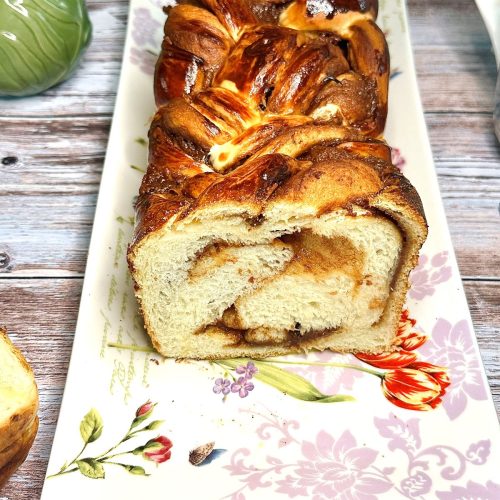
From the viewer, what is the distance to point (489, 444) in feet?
6.56

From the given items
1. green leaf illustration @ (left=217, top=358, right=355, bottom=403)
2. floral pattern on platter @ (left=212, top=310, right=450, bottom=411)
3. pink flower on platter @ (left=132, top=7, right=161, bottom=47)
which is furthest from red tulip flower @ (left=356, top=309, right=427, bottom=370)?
pink flower on platter @ (left=132, top=7, right=161, bottom=47)

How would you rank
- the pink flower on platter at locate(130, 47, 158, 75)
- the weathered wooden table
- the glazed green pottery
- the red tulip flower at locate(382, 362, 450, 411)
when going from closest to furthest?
the red tulip flower at locate(382, 362, 450, 411), the weathered wooden table, the glazed green pottery, the pink flower on platter at locate(130, 47, 158, 75)

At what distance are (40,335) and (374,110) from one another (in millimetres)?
1143

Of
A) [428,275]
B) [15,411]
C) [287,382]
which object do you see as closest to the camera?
[15,411]

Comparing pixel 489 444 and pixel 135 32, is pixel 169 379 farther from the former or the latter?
pixel 135 32

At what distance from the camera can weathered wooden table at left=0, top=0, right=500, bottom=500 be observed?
A: 2.41m

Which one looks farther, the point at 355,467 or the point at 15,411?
the point at 355,467

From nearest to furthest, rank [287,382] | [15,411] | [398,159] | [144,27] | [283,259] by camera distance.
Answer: [15,411]
[283,259]
[287,382]
[398,159]
[144,27]

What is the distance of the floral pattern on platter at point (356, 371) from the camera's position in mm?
2166

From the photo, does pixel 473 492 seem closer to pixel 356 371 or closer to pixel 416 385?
pixel 416 385

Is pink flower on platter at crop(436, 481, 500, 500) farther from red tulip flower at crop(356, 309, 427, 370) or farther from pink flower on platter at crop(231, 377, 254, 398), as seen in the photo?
pink flower on platter at crop(231, 377, 254, 398)

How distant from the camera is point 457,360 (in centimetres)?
220

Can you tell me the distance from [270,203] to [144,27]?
150cm

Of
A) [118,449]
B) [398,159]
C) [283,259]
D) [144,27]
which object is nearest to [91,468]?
[118,449]
